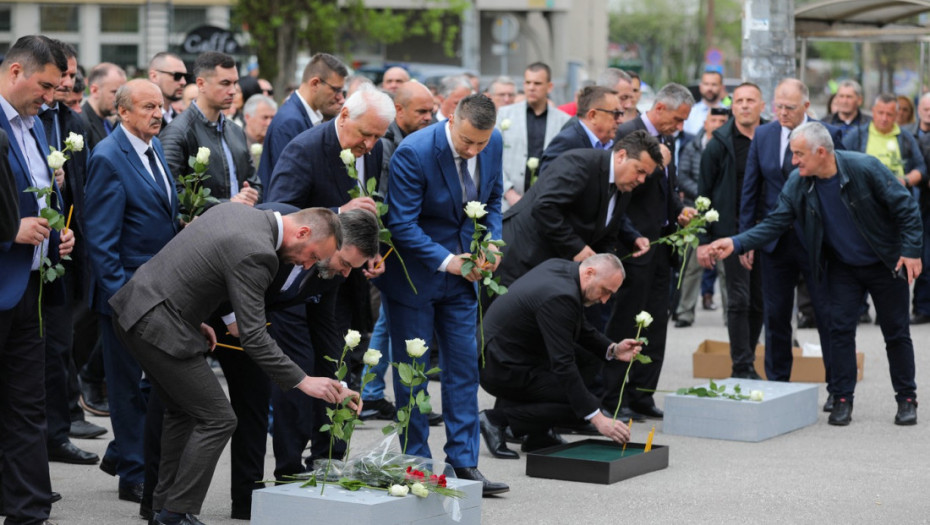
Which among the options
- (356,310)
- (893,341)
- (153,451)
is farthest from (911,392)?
(153,451)

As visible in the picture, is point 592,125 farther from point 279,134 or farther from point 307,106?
point 279,134

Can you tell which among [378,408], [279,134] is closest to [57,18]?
[378,408]

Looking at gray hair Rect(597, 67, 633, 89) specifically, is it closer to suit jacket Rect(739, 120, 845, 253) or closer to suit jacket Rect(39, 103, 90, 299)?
suit jacket Rect(739, 120, 845, 253)

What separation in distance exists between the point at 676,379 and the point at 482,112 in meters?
4.59

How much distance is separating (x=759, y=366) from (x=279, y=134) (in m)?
Answer: 4.74

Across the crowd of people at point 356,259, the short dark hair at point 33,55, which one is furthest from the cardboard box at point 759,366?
the short dark hair at point 33,55

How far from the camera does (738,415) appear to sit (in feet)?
28.3

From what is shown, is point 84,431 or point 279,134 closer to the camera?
point 279,134

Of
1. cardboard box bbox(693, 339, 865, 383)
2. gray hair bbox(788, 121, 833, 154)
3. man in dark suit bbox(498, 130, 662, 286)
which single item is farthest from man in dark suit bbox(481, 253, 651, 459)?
cardboard box bbox(693, 339, 865, 383)

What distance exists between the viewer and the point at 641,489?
7227 millimetres

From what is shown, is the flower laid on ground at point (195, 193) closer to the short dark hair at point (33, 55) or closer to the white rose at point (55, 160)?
the white rose at point (55, 160)

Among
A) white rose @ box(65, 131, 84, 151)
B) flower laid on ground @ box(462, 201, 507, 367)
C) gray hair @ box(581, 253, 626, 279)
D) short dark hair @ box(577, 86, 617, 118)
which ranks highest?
short dark hair @ box(577, 86, 617, 118)

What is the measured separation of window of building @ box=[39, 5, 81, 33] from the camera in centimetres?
4500

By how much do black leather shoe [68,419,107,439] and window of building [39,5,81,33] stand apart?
3898 cm
